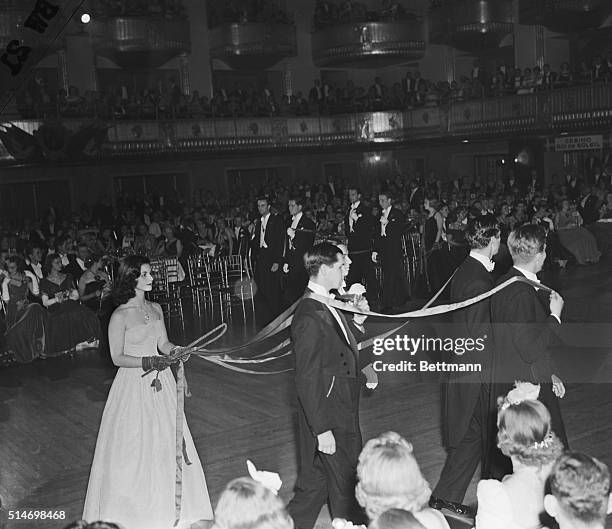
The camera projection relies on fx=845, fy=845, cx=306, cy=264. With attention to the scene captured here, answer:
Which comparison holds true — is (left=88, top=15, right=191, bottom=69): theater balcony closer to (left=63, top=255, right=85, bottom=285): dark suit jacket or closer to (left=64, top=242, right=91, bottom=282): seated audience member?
(left=64, top=242, right=91, bottom=282): seated audience member

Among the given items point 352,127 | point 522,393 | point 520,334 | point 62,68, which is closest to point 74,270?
point 520,334

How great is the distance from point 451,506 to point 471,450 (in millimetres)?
371

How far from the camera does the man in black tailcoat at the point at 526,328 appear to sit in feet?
14.9

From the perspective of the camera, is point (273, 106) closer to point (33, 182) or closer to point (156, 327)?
point (33, 182)

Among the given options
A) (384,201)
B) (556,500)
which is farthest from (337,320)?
(384,201)

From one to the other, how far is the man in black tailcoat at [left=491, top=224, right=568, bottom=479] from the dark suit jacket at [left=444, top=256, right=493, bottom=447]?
4.8 inches

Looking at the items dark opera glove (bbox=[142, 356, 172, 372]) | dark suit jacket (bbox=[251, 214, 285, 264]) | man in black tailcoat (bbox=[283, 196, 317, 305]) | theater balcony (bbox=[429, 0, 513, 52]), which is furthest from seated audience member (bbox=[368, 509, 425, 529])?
theater balcony (bbox=[429, 0, 513, 52])

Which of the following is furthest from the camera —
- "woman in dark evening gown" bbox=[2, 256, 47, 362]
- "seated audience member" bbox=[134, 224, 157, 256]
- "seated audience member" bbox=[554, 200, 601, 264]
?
"seated audience member" bbox=[554, 200, 601, 264]

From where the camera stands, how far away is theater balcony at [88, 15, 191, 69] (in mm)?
21609

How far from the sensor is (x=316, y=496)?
4.43m

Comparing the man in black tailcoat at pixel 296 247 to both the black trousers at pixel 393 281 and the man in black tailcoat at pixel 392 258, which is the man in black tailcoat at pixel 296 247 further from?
the black trousers at pixel 393 281

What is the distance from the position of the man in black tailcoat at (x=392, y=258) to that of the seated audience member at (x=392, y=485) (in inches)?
365

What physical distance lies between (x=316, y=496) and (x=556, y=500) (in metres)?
1.88

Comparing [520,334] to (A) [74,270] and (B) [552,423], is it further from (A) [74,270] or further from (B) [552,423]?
(A) [74,270]
